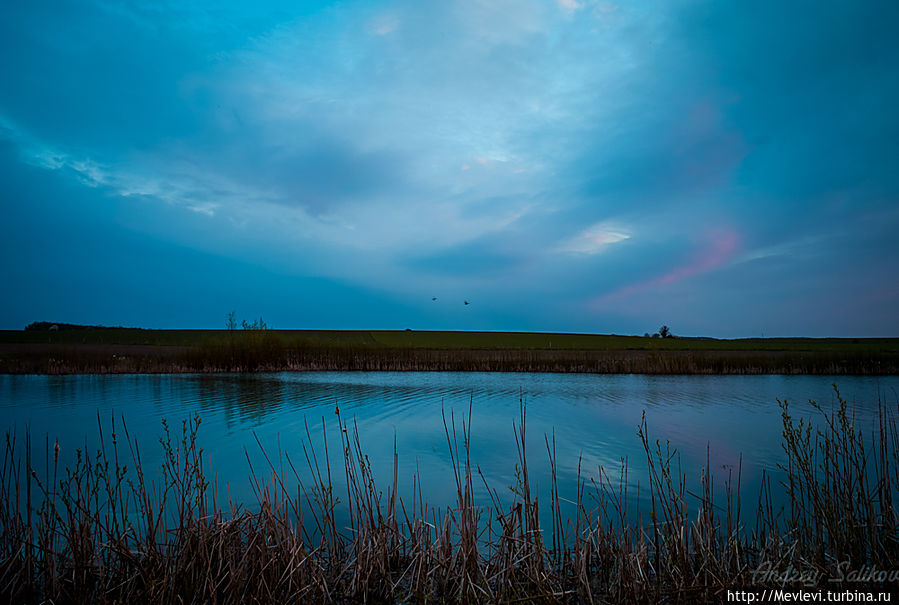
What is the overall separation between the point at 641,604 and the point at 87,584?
3.49 m

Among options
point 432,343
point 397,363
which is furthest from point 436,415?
point 432,343

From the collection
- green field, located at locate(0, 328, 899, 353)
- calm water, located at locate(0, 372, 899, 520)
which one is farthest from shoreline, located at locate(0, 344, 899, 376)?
calm water, located at locate(0, 372, 899, 520)

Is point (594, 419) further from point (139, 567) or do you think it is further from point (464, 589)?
point (139, 567)

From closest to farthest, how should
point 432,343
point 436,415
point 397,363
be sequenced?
point 436,415 → point 397,363 → point 432,343

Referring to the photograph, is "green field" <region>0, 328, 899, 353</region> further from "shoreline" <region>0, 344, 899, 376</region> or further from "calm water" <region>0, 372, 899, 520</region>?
"calm water" <region>0, 372, 899, 520</region>

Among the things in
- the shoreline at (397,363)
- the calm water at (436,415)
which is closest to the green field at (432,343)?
the shoreline at (397,363)

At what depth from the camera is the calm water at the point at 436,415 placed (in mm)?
7840

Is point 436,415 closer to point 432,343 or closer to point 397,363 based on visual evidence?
point 397,363

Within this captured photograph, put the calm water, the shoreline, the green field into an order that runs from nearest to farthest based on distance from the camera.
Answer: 1. the calm water
2. the shoreline
3. the green field

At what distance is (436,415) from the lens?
11758 mm

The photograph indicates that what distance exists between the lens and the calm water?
7.84 m

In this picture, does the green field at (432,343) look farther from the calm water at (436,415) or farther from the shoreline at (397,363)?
the calm water at (436,415)

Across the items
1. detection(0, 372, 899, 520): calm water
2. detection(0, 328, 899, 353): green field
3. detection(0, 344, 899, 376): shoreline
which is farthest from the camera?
detection(0, 328, 899, 353): green field

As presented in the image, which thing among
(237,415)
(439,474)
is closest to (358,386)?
(237,415)
